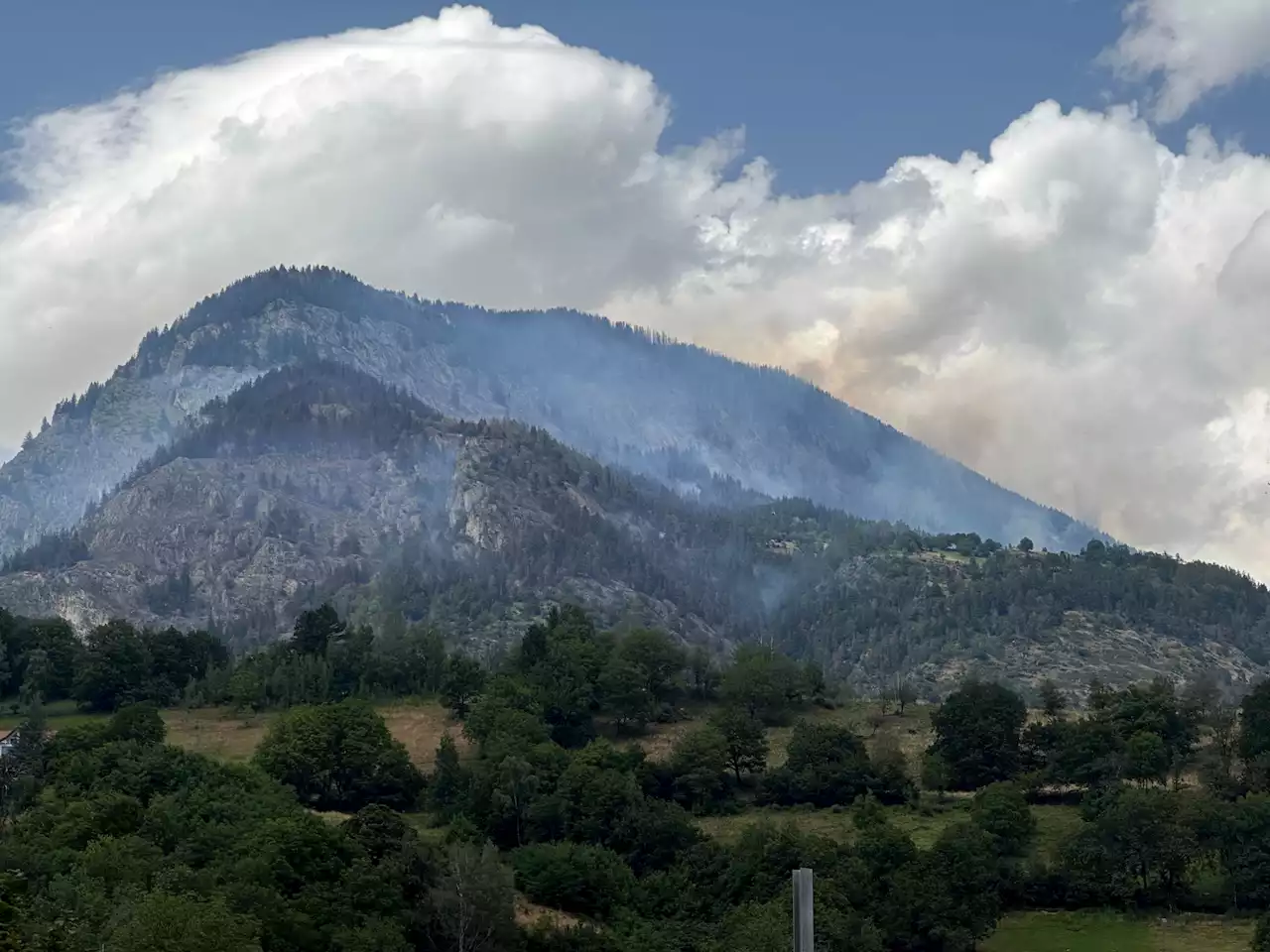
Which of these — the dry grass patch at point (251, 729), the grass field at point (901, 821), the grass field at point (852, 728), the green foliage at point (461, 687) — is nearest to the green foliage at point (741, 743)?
the grass field at point (852, 728)

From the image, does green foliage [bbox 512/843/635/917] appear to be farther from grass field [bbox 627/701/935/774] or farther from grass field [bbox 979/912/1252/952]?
grass field [bbox 627/701/935/774]

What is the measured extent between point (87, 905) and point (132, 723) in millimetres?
59102

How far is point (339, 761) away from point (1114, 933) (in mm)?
63165

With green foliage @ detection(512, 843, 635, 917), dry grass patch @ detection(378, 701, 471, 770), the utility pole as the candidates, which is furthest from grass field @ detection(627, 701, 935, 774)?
the utility pole

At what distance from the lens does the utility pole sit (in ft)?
72.8

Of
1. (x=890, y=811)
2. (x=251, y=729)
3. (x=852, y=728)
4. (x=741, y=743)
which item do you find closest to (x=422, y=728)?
(x=251, y=729)

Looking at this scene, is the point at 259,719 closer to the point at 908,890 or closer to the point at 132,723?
the point at 132,723

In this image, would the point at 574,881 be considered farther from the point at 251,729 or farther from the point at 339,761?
the point at 251,729

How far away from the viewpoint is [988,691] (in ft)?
449

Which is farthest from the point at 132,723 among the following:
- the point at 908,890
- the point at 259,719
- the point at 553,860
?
the point at 908,890

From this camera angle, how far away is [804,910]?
22.6 m

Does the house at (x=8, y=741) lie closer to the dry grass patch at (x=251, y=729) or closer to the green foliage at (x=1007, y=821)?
the dry grass patch at (x=251, y=729)

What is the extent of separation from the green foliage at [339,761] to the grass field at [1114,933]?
2059 inches

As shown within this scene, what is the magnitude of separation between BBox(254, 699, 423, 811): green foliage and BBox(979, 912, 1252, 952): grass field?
5229 centimetres
